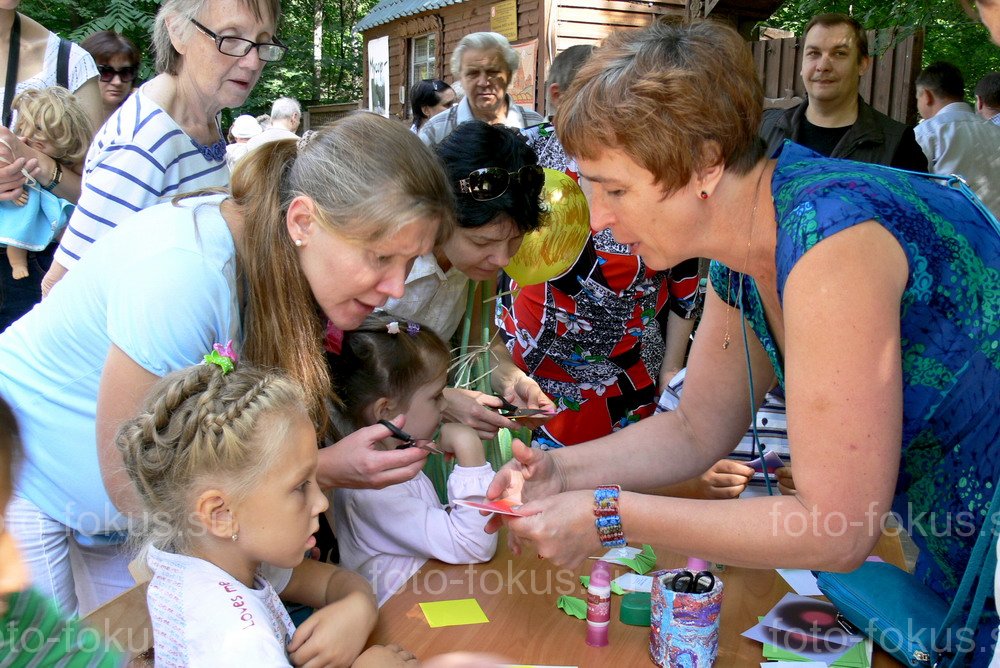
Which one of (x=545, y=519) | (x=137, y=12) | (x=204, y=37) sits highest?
(x=137, y=12)

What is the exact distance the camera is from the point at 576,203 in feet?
9.55

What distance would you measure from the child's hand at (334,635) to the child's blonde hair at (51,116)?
257 centimetres

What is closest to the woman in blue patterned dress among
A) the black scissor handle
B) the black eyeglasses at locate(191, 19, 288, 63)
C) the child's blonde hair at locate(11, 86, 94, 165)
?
the black scissor handle

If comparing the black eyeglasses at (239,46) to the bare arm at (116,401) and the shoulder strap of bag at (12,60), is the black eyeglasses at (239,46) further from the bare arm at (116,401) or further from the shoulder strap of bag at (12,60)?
the bare arm at (116,401)

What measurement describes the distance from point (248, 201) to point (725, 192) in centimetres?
100

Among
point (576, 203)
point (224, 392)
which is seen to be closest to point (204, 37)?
point (576, 203)

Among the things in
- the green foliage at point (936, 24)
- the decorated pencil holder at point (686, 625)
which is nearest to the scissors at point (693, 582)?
the decorated pencil holder at point (686, 625)

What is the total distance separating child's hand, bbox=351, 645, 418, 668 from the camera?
166 cm

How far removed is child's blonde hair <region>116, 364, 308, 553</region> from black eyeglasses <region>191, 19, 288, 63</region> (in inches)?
54.0

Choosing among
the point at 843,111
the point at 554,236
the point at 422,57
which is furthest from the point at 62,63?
the point at 422,57

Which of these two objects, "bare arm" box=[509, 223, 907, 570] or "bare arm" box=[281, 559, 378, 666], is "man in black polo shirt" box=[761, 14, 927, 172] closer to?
"bare arm" box=[509, 223, 907, 570]

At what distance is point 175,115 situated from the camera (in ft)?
9.03

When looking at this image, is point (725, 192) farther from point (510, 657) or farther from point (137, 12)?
point (137, 12)

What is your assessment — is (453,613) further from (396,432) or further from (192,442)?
(192,442)
